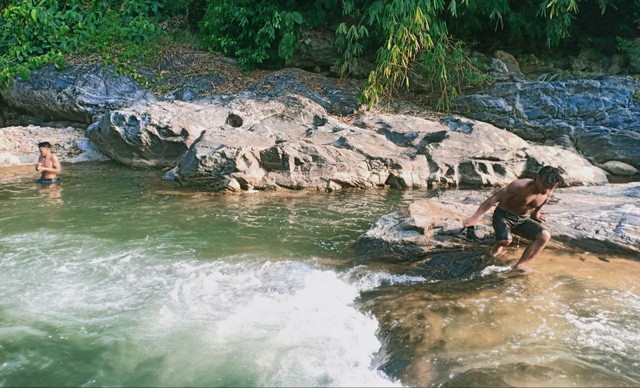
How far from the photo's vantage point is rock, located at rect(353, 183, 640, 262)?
15.6ft

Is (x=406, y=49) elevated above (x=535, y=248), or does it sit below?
above

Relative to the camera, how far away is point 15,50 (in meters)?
12.7

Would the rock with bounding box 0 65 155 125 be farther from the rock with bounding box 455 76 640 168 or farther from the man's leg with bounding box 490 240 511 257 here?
the man's leg with bounding box 490 240 511 257

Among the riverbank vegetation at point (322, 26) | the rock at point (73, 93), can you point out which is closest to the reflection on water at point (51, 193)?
the rock at point (73, 93)

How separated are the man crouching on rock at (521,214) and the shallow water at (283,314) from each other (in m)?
0.20

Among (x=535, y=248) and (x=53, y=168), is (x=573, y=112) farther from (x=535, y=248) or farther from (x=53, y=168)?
(x=53, y=168)

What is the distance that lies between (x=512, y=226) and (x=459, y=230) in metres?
0.45

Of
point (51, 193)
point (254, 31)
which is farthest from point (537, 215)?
point (254, 31)

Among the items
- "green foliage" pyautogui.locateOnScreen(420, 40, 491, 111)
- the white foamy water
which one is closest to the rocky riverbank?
"green foliage" pyautogui.locateOnScreen(420, 40, 491, 111)

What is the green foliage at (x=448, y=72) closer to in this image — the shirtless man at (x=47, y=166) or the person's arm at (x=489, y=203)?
the person's arm at (x=489, y=203)

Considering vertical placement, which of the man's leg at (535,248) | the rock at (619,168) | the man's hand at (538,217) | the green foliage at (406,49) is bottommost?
the rock at (619,168)

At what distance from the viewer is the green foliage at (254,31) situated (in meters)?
12.6

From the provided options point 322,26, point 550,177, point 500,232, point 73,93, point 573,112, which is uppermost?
point 322,26

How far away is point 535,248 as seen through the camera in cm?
446
